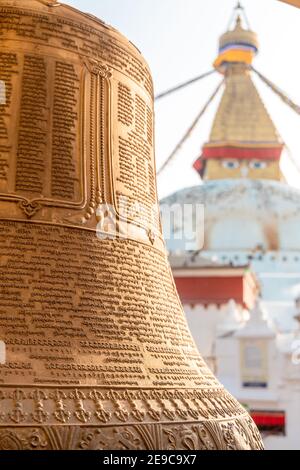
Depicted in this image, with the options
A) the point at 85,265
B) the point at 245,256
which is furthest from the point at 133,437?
the point at 245,256

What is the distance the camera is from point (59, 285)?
3.07 metres

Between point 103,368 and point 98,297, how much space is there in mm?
358

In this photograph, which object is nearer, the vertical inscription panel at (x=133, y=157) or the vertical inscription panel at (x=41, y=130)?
the vertical inscription panel at (x=41, y=130)

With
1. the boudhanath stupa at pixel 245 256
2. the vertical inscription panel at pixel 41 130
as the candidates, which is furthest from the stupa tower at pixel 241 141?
the vertical inscription panel at pixel 41 130

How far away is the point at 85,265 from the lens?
3.19 meters

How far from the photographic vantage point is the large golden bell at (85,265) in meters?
2.81

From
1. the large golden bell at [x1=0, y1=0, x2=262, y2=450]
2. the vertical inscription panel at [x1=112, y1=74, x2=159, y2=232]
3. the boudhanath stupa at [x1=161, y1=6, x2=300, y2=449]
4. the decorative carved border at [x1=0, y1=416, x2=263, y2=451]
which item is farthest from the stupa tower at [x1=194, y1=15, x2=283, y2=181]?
the decorative carved border at [x1=0, y1=416, x2=263, y2=451]

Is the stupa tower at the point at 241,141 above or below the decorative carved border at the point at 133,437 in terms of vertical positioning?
above

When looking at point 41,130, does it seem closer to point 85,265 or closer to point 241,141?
point 85,265

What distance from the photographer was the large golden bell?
9.22 ft

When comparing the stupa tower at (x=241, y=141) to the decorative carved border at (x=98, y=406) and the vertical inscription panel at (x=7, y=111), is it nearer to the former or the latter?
the vertical inscription panel at (x=7, y=111)

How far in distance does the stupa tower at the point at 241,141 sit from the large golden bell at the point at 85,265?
22.9 metres

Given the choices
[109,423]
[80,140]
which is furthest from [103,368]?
[80,140]

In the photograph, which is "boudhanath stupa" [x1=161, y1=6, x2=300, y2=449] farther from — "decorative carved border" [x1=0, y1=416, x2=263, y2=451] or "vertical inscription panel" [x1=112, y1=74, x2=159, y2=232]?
"decorative carved border" [x1=0, y1=416, x2=263, y2=451]
